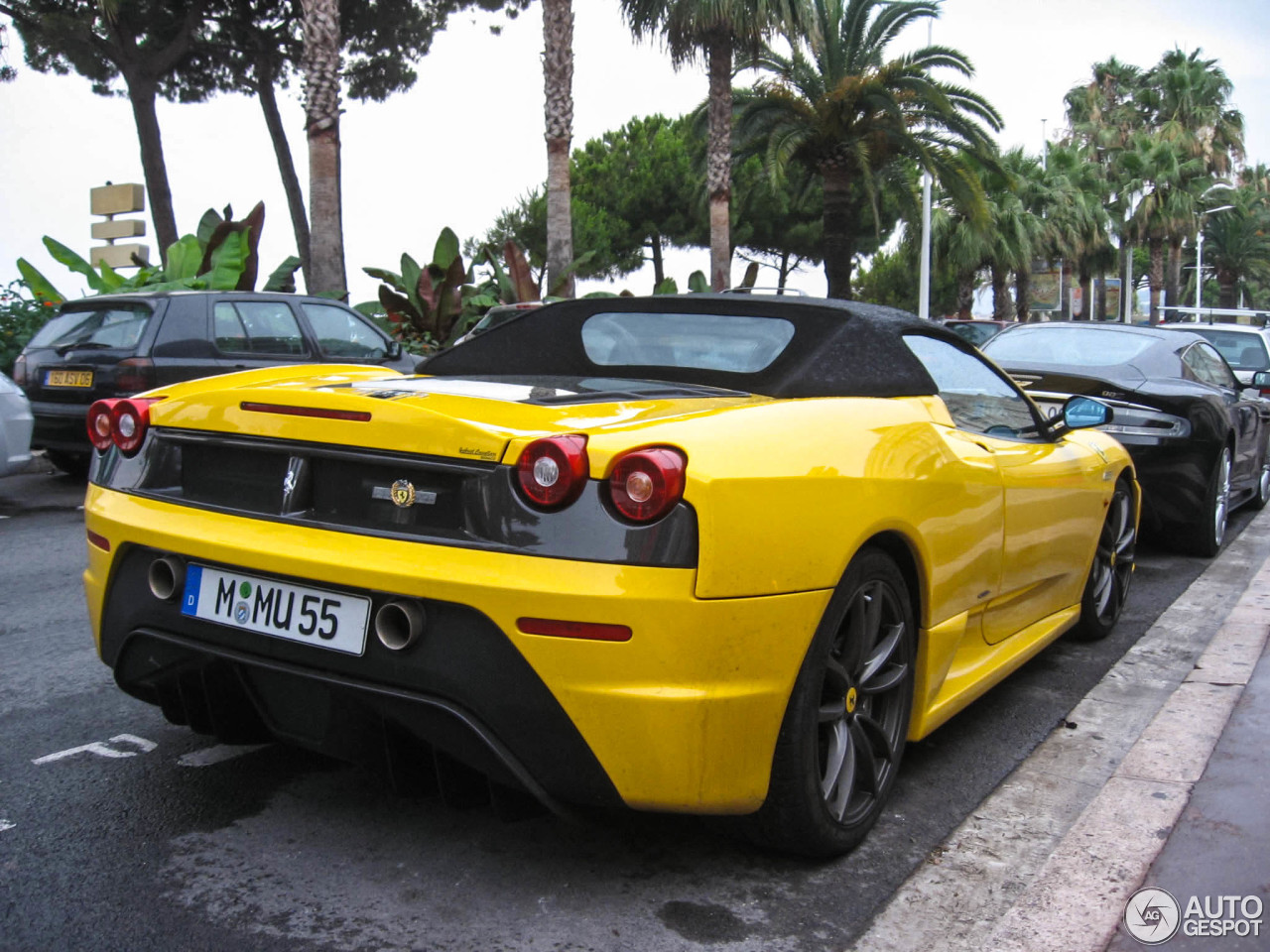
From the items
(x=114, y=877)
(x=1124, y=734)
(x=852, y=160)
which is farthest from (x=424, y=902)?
(x=852, y=160)

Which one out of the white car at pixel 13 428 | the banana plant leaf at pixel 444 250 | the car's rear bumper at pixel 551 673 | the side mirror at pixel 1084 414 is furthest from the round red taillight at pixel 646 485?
the banana plant leaf at pixel 444 250

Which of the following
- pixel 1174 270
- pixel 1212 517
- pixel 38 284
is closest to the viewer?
pixel 1212 517

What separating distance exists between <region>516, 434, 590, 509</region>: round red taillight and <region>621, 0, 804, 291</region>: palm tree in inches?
814

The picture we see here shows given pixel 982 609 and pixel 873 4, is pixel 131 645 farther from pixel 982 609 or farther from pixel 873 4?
pixel 873 4

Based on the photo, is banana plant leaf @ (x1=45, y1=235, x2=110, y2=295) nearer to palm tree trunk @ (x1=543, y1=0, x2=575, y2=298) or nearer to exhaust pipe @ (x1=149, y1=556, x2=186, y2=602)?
palm tree trunk @ (x1=543, y1=0, x2=575, y2=298)

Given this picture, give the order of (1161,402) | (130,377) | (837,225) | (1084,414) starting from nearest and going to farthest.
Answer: (1084,414), (1161,402), (130,377), (837,225)

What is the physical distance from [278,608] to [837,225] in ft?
74.3

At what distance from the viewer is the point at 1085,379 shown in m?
7.12

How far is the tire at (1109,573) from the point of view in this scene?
513 cm

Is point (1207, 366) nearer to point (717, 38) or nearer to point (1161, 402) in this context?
Answer: point (1161, 402)

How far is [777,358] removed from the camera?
334 centimetres

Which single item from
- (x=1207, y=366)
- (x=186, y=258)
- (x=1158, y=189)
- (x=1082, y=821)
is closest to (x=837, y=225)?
(x=186, y=258)

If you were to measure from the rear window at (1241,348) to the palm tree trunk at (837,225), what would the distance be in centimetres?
1100

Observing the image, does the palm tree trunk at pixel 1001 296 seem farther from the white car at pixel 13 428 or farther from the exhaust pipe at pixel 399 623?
the exhaust pipe at pixel 399 623
